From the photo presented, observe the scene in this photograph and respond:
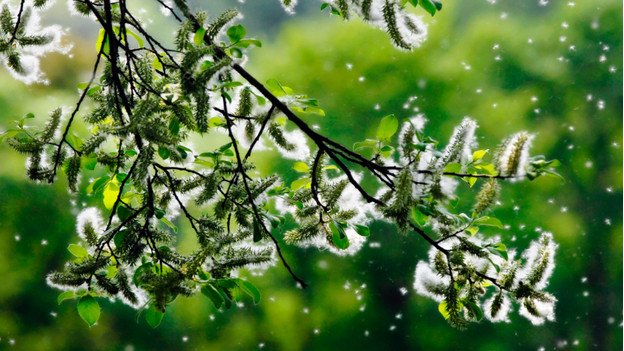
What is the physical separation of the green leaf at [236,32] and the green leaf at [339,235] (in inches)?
17.2

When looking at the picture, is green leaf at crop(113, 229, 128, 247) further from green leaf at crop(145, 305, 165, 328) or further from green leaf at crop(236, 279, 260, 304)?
green leaf at crop(236, 279, 260, 304)

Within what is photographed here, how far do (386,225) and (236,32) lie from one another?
14.2 feet

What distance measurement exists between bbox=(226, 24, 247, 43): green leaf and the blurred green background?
399 centimetres

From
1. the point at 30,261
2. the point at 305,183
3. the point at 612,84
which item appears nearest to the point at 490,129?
the point at 612,84

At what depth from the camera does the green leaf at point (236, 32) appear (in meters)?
0.88

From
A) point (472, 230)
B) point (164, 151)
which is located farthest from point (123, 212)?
point (472, 230)

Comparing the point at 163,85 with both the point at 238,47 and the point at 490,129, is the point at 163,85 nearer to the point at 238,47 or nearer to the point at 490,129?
the point at 238,47

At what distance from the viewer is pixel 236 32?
0.88 meters

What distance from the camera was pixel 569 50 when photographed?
524 centimetres

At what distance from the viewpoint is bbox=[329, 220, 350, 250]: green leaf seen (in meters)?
0.88

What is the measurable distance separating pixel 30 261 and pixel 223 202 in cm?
454

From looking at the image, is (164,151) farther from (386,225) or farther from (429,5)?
(386,225)

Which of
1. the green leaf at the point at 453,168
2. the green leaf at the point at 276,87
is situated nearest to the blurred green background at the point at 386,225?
the green leaf at the point at 276,87

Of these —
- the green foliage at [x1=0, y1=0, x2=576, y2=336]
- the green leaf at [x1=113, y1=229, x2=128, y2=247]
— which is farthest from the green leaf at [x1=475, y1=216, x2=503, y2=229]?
the green leaf at [x1=113, y1=229, x2=128, y2=247]
